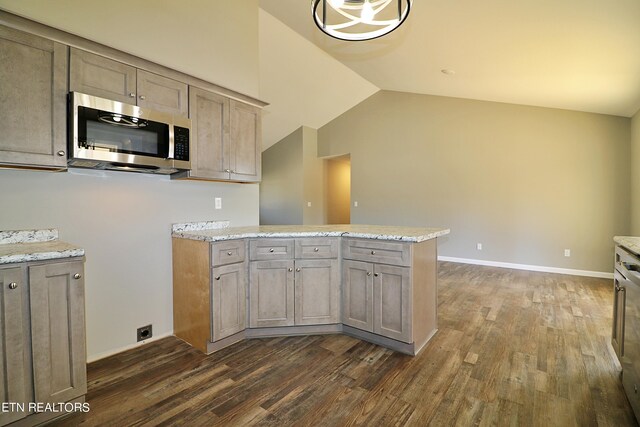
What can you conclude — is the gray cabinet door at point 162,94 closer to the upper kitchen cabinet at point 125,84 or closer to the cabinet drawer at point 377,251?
the upper kitchen cabinet at point 125,84

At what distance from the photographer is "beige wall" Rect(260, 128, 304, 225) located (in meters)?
7.64

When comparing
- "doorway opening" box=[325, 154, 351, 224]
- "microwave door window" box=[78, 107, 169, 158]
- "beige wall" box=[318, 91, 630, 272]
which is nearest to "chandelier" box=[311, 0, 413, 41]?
"microwave door window" box=[78, 107, 169, 158]

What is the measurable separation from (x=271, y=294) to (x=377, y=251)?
3.12 feet

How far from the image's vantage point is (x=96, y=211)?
7.07 feet

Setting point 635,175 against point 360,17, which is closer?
point 360,17

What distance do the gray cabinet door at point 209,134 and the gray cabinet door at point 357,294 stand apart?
1.38 m

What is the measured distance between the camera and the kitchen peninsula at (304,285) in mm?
2234

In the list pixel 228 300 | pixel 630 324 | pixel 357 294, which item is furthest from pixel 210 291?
A: pixel 630 324

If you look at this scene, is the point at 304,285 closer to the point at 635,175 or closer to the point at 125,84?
the point at 125,84

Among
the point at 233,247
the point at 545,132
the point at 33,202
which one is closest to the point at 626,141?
the point at 545,132

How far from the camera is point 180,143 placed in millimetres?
2311

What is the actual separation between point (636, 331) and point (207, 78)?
344 centimetres

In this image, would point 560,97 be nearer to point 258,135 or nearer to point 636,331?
point 636,331

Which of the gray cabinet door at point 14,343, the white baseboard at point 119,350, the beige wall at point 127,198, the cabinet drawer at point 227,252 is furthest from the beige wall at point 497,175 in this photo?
the gray cabinet door at point 14,343
